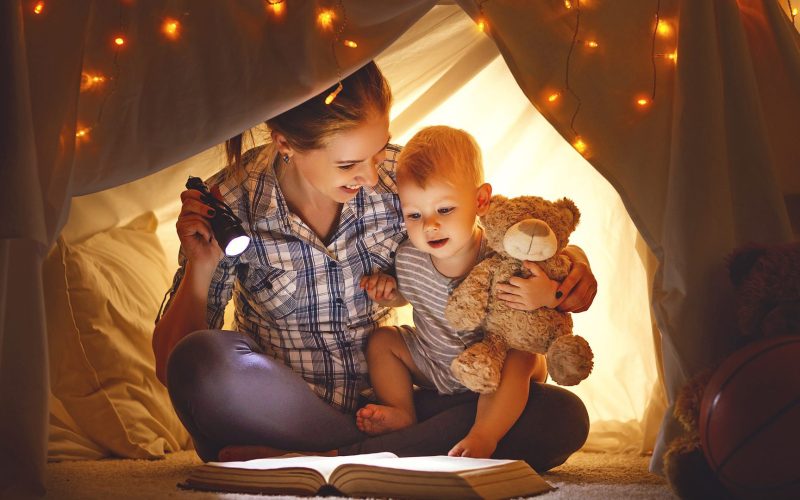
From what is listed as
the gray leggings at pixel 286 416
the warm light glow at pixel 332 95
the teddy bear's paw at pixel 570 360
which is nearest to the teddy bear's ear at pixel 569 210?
the teddy bear's paw at pixel 570 360

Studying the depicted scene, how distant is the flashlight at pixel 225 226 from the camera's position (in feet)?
4.91

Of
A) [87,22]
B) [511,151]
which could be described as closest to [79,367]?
[87,22]

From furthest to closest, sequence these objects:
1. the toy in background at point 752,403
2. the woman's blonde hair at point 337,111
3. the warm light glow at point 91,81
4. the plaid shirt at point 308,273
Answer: the plaid shirt at point 308,273 < the woman's blonde hair at point 337,111 < the warm light glow at point 91,81 < the toy in background at point 752,403

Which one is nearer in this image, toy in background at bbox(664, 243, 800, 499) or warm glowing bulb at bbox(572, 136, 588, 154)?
toy in background at bbox(664, 243, 800, 499)

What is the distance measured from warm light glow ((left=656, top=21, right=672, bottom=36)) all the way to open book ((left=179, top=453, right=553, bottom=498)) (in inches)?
29.7

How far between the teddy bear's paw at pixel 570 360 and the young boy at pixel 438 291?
97 millimetres

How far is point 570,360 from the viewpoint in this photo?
1.44 metres

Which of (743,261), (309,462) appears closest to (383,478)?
(309,462)

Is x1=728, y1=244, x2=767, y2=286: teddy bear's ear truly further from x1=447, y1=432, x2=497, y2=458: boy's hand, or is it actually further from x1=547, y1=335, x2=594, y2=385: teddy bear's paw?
x1=447, y1=432, x2=497, y2=458: boy's hand

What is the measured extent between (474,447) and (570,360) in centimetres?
24

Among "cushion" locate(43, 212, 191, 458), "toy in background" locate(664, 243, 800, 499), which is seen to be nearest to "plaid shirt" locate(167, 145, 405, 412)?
"cushion" locate(43, 212, 191, 458)

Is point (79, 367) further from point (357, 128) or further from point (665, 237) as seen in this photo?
point (665, 237)

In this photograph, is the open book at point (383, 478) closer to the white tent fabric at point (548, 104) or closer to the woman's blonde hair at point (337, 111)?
the white tent fabric at point (548, 104)

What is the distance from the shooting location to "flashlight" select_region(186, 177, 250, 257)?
1.50 metres
